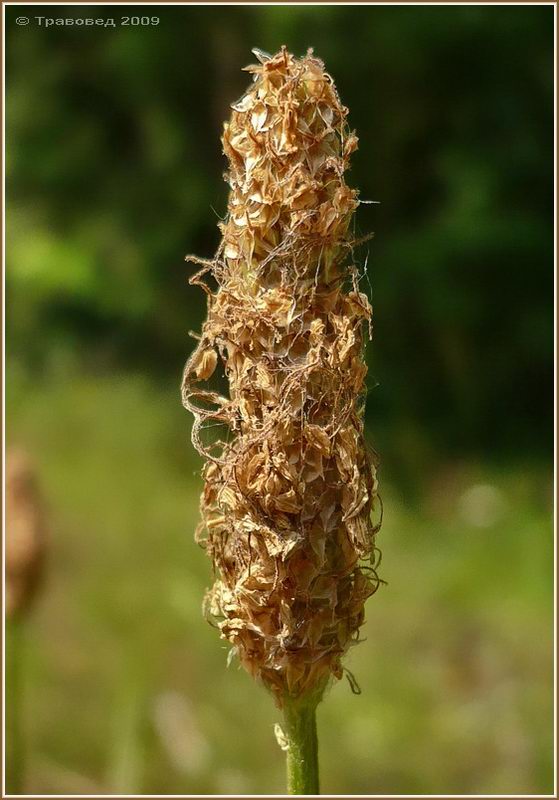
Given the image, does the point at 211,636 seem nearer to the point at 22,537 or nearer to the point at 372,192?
the point at 22,537

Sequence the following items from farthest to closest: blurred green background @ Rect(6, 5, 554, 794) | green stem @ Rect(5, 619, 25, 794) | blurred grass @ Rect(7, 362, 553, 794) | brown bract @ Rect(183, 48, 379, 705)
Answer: blurred green background @ Rect(6, 5, 554, 794) → blurred grass @ Rect(7, 362, 553, 794) → green stem @ Rect(5, 619, 25, 794) → brown bract @ Rect(183, 48, 379, 705)

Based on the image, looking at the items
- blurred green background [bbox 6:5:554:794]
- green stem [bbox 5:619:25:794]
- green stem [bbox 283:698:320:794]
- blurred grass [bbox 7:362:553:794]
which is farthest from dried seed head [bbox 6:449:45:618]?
blurred green background [bbox 6:5:554:794]

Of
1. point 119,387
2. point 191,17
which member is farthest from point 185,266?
point 191,17

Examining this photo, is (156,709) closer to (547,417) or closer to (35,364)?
(35,364)

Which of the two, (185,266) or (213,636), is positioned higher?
(185,266)

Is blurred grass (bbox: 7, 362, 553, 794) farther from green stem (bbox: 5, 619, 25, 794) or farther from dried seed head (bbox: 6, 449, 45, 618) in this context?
dried seed head (bbox: 6, 449, 45, 618)

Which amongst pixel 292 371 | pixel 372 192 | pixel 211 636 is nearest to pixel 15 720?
pixel 292 371

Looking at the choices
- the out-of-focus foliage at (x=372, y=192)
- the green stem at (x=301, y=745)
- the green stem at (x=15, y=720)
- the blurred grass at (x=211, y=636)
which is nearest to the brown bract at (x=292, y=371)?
the green stem at (x=301, y=745)
